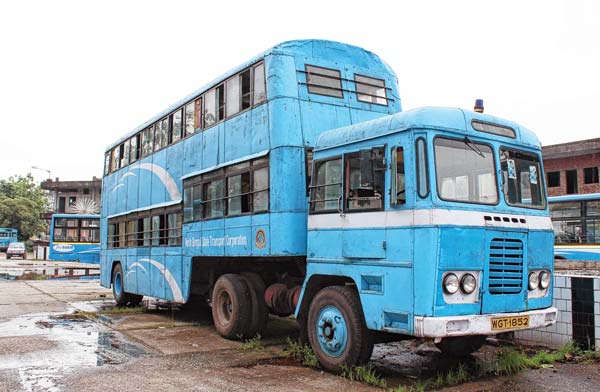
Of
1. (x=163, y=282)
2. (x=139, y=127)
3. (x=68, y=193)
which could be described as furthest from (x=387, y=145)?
(x=68, y=193)

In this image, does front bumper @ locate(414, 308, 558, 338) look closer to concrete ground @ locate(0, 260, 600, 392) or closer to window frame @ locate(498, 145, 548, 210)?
concrete ground @ locate(0, 260, 600, 392)

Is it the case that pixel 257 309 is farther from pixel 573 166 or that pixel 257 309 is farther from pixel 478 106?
pixel 573 166

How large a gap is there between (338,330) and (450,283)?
162 centimetres

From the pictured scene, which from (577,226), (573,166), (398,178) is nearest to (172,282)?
(398,178)

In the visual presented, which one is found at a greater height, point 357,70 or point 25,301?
point 357,70

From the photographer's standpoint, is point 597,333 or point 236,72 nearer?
point 597,333

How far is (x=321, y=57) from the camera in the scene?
9.16 m

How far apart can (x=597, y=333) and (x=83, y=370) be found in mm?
6863

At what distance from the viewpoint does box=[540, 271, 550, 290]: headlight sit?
22.5 feet

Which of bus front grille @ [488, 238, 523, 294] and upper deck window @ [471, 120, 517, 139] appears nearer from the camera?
bus front grille @ [488, 238, 523, 294]

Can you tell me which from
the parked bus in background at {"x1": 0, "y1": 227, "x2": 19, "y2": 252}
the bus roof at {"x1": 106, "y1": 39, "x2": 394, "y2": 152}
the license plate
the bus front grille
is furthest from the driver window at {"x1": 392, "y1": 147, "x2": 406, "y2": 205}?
the parked bus in background at {"x1": 0, "y1": 227, "x2": 19, "y2": 252}

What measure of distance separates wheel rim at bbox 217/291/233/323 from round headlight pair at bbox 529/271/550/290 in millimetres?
5119

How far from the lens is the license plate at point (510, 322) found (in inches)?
242

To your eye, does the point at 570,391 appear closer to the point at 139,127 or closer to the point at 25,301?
the point at 139,127
